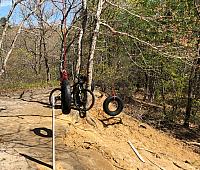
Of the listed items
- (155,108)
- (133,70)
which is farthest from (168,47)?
(133,70)

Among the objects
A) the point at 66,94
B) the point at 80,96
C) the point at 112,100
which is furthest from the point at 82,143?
the point at 112,100

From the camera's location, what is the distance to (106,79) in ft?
77.1

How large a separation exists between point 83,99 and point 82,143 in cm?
187

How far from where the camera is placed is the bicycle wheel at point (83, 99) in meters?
11.3

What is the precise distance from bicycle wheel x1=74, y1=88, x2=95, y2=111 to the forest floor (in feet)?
2.16

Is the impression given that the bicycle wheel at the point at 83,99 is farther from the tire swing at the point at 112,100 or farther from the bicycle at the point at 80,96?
the tire swing at the point at 112,100

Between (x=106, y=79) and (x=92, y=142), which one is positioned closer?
(x=92, y=142)

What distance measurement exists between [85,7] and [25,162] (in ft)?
19.4

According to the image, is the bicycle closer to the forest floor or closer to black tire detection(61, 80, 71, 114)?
the forest floor

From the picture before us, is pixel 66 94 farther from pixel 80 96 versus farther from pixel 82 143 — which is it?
pixel 80 96

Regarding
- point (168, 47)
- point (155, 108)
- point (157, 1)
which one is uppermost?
point (157, 1)

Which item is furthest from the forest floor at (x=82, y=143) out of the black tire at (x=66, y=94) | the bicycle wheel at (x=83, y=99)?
the black tire at (x=66, y=94)

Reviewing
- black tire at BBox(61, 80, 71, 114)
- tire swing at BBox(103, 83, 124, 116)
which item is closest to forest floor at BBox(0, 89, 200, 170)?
tire swing at BBox(103, 83, 124, 116)

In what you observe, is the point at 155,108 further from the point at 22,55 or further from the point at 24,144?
Result: the point at 22,55
